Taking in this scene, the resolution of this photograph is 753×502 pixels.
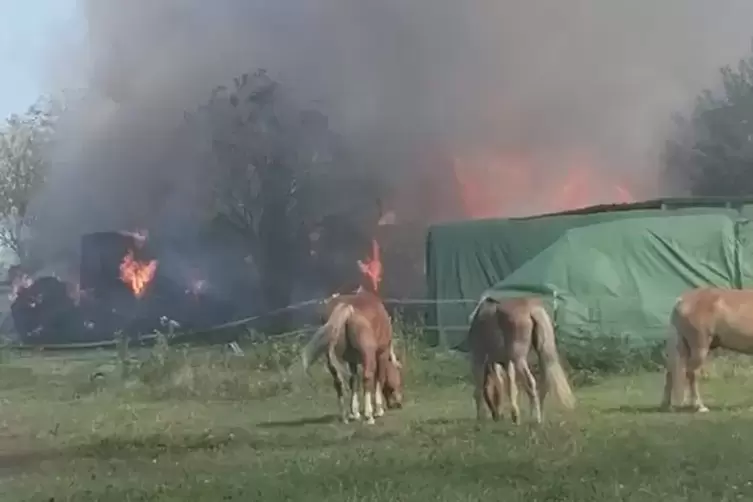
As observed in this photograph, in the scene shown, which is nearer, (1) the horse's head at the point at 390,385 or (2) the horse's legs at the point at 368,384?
(2) the horse's legs at the point at 368,384

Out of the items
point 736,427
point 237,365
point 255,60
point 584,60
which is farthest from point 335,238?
point 736,427

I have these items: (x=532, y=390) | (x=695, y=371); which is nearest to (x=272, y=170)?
(x=695, y=371)

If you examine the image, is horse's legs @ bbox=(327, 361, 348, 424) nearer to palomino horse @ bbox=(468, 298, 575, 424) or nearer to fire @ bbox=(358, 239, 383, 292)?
palomino horse @ bbox=(468, 298, 575, 424)

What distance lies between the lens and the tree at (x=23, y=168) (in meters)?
19.9

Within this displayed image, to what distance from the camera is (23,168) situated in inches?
867

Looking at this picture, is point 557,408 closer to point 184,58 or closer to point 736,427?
point 736,427

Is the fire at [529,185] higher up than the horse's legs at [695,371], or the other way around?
the fire at [529,185]

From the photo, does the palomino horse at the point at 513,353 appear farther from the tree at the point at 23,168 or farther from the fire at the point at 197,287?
the fire at the point at 197,287

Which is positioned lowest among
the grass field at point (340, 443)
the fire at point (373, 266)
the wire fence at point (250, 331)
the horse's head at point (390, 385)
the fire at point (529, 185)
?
the grass field at point (340, 443)

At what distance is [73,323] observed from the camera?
66.2ft

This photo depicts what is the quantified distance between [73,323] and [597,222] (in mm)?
9842

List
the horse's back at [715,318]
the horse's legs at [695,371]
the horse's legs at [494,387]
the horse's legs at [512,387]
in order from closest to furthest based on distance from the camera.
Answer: the horse's legs at [512,387] < the horse's legs at [494,387] < the horse's legs at [695,371] < the horse's back at [715,318]

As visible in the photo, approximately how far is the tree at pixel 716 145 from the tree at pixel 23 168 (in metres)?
12.6

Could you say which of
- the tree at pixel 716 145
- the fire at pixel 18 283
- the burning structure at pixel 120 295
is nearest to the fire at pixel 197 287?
the burning structure at pixel 120 295
